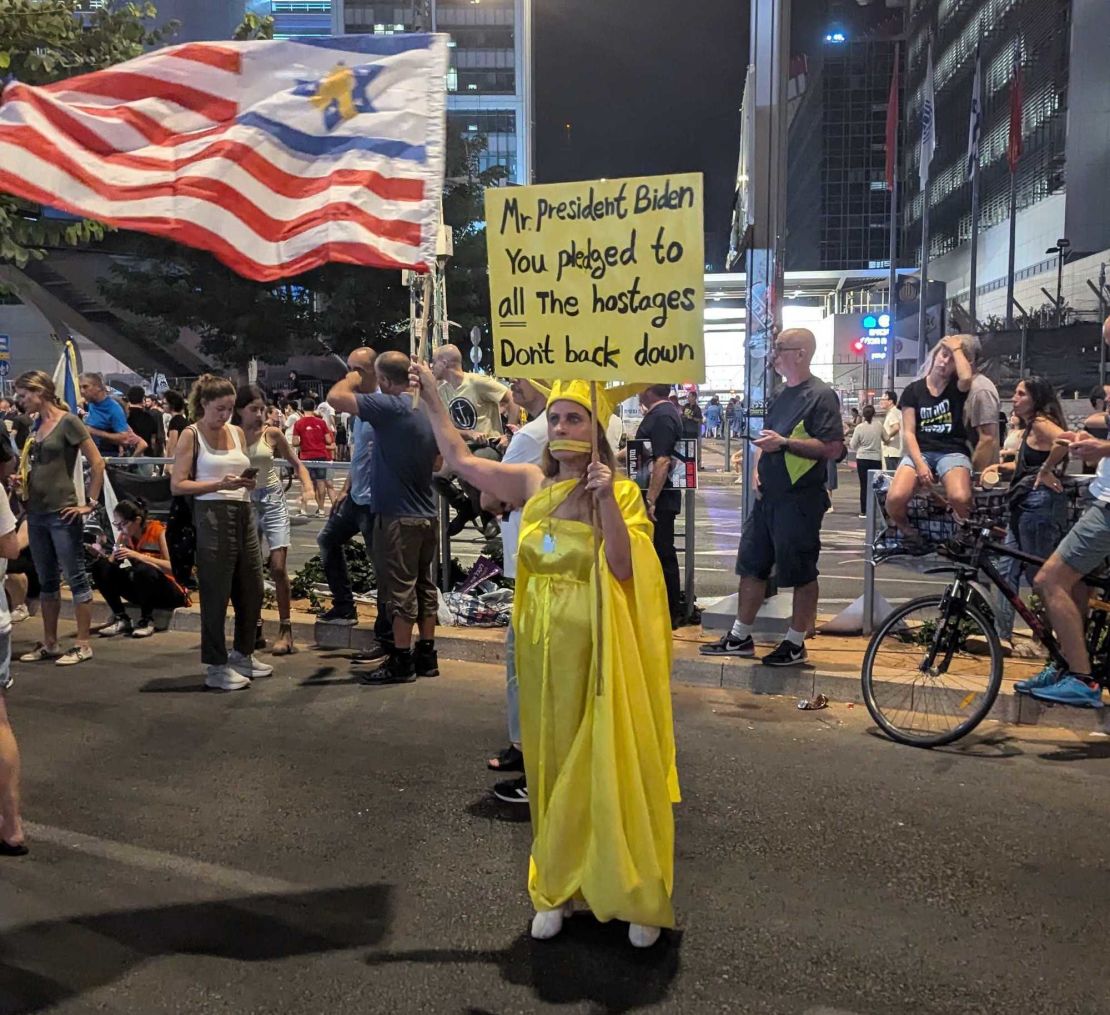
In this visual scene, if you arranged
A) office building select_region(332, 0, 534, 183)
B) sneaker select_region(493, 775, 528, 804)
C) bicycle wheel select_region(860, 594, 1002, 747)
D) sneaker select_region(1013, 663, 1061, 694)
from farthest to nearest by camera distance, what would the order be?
office building select_region(332, 0, 534, 183) < sneaker select_region(1013, 663, 1061, 694) < bicycle wheel select_region(860, 594, 1002, 747) < sneaker select_region(493, 775, 528, 804)

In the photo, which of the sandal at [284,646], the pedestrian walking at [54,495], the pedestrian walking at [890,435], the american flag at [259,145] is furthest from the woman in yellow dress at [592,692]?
the pedestrian walking at [890,435]

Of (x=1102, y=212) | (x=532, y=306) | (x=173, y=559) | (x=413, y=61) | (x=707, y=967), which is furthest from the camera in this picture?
(x=1102, y=212)

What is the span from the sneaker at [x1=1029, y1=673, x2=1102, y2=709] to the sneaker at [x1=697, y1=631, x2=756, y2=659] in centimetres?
184

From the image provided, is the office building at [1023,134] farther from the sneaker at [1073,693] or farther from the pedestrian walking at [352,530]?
the sneaker at [1073,693]

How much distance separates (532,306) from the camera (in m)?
3.44

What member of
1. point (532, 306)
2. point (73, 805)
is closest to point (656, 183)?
point (532, 306)

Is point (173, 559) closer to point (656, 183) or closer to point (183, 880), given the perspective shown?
point (183, 880)

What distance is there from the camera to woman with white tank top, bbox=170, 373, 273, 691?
20.4 ft

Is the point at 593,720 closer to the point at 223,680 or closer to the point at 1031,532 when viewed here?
the point at 223,680

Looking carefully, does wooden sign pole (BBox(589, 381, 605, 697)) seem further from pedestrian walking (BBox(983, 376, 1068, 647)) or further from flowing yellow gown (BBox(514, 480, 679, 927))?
pedestrian walking (BBox(983, 376, 1068, 647))

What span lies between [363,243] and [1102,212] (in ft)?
162

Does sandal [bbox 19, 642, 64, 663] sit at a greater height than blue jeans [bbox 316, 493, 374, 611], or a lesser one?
lesser

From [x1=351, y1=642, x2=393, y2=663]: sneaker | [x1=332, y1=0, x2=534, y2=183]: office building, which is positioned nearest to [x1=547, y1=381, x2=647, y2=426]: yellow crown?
[x1=351, y1=642, x2=393, y2=663]: sneaker

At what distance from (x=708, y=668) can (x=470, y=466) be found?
3.34 metres
